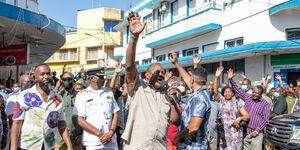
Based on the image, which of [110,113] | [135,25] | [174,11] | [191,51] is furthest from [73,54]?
[135,25]

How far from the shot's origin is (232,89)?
6.62 metres

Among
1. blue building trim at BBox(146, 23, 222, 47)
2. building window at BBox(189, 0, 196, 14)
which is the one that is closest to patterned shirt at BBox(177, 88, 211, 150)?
blue building trim at BBox(146, 23, 222, 47)

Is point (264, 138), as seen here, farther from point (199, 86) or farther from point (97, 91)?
point (97, 91)

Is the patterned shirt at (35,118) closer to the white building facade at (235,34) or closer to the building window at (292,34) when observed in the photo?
the white building facade at (235,34)

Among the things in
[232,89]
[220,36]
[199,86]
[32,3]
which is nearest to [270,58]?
[220,36]

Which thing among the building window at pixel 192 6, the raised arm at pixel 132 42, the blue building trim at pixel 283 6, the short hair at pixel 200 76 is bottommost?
the short hair at pixel 200 76

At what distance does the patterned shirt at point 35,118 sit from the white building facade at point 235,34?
8993 millimetres

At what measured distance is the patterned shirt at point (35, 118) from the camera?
3587 millimetres

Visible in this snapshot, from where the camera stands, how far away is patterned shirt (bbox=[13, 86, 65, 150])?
3.59 metres

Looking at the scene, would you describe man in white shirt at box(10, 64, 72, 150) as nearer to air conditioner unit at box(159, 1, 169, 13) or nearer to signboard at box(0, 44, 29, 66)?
signboard at box(0, 44, 29, 66)

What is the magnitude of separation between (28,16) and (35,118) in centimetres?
751

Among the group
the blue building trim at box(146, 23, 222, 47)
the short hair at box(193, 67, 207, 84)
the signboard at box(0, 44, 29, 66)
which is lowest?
the short hair at box(193, 67, 207, 84)

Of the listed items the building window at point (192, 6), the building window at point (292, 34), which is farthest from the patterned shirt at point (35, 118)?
the building window at point (192, 6)

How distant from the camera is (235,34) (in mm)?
13953
